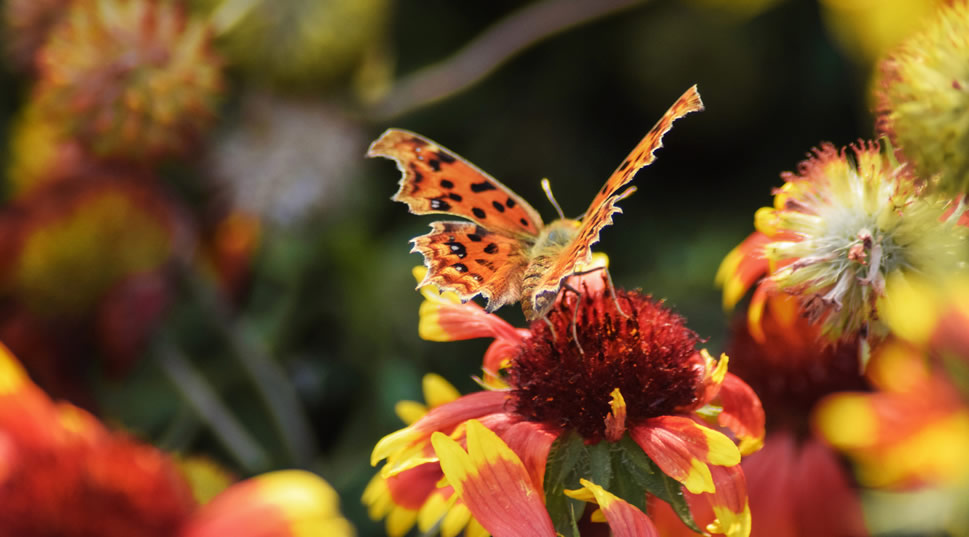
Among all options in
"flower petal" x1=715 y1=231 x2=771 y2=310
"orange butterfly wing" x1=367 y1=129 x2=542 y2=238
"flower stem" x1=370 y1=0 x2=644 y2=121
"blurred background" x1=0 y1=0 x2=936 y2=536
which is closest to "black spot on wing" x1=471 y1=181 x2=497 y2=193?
"orange butterfly wing" x1=367 y1=129 x2=542 y2=238

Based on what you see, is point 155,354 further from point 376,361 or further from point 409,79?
point 409,79

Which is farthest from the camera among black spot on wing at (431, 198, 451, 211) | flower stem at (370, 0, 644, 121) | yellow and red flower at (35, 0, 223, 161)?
flower stem at (370, 0, 644, 121)

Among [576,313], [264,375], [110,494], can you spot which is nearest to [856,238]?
[576,313]

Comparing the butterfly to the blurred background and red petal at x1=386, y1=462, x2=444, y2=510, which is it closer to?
red petal at x1=386, y1=462, x2=444, y2=510

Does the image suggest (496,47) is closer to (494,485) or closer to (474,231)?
(474,231)

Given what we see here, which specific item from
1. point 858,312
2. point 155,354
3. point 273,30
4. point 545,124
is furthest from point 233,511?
point 545,124
